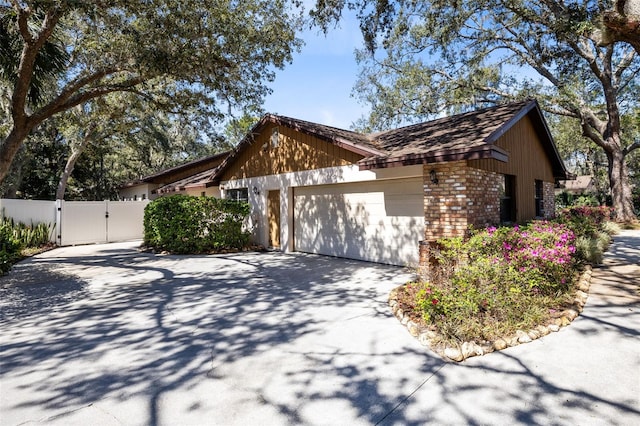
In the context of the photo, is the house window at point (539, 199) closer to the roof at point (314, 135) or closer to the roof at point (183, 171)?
the roof at point (314, 135)

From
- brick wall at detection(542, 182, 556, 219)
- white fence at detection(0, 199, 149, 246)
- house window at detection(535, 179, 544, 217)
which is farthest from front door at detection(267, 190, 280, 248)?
brick wall at detection(542, 182, 556, 219)

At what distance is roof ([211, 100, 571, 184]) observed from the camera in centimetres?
663

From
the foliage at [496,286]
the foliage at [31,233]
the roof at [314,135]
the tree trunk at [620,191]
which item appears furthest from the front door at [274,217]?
the tree trunk at [620,191]

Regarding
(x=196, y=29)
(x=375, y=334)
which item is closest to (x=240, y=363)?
(x=375, y=334)

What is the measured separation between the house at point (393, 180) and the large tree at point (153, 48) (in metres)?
2.32

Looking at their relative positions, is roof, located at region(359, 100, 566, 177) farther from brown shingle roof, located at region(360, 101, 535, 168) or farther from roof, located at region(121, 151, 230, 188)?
roof, located at region(121, 151, 230, 188)

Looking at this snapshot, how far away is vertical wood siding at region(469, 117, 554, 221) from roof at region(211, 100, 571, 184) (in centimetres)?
44

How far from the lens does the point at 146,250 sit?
11.8 m

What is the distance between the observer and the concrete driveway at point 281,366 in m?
2.72

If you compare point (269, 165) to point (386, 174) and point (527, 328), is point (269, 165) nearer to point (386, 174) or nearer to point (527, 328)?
point (386, 174)

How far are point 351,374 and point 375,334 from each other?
1005mm

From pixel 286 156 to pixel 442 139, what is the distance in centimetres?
522

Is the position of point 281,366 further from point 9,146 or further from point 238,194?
point 238,194

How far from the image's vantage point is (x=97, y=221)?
14055 millimetres
